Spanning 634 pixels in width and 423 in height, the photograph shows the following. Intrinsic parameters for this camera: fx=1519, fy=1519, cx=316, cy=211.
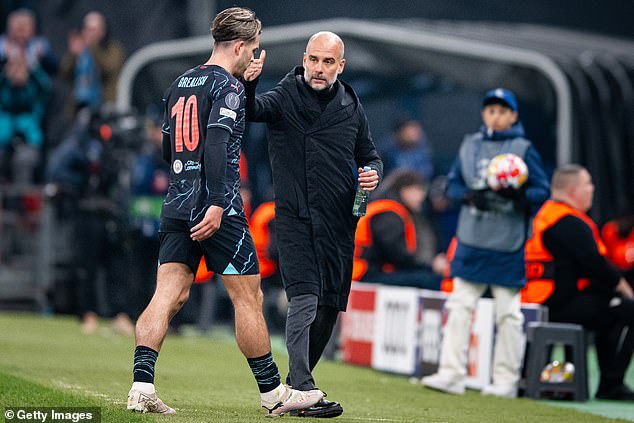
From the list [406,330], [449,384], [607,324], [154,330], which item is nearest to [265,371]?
[154,330]

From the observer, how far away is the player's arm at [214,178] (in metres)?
7.39

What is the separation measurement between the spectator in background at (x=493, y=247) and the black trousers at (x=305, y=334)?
2268mm

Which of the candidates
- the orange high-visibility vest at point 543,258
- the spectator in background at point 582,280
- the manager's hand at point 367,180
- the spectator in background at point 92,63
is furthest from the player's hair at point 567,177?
the spectator in background at point 92,63

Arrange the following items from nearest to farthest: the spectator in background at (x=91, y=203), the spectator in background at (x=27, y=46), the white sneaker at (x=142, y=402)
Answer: the white sneaker at (x=142, y=402) < the spectator in background at (x=91, y=203) < the spectator in background at (x=27, y=46)

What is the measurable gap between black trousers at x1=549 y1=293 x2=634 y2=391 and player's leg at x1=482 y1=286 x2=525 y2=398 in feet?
1.75

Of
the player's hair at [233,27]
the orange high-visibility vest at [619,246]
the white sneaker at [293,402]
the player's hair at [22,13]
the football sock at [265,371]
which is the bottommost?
the white sneaker at [293,402]

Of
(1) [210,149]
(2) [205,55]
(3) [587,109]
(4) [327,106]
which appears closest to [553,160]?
(3) [587,109]

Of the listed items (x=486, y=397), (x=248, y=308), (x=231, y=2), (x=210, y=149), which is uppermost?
(x=231, y=2)

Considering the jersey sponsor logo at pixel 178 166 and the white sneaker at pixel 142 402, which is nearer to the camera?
the white sneaker at pixel 142 402

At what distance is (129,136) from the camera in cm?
1529

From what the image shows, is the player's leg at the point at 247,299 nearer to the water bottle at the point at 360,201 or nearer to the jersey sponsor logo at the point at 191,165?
the jersey sponsor logo at the point at 191,165

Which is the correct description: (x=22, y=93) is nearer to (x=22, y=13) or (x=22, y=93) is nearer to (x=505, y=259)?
(x=22, y=13)

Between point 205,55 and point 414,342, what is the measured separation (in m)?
5.87

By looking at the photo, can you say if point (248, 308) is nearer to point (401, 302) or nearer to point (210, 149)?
point (210, 149)
